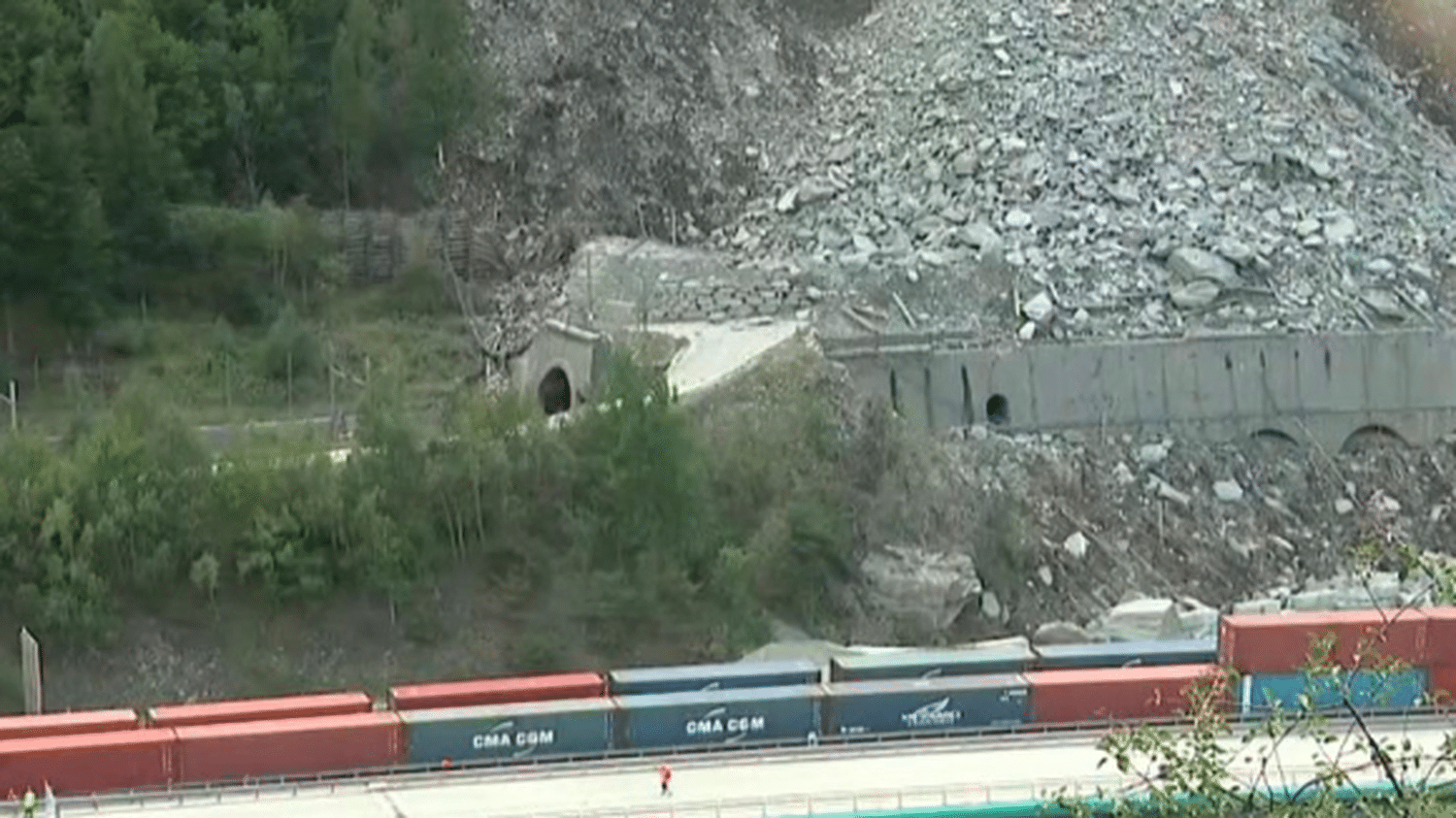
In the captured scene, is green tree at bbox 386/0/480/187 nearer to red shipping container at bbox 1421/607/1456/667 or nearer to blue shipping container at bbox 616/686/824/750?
blue shipping container at bbox 616/686/824/750

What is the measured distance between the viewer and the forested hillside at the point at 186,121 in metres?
48.0

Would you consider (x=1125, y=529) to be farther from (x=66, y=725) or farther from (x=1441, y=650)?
(x=66, y=725)

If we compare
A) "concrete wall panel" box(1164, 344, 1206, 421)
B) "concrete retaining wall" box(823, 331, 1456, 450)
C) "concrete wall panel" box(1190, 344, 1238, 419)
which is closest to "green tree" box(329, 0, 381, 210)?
"concrete retaining wall" box(823, 331, 1456, 450)

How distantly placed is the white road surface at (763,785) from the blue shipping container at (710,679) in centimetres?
184

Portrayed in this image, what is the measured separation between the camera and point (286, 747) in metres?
29.0

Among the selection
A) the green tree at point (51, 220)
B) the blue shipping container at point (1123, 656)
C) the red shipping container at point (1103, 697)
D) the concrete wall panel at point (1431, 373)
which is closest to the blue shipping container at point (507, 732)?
the red shipping container at point (1103, 697)

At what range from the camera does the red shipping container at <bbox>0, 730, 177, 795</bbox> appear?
28453 millimetres

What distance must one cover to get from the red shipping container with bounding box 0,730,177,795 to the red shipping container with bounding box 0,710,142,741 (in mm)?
974

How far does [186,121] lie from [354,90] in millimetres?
3785

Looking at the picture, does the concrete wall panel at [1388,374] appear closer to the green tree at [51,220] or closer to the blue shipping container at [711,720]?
the green tree at [51,220]

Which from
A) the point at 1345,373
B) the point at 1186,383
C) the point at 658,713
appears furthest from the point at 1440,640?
the point at 1345,373

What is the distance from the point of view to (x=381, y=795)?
28.8 metres

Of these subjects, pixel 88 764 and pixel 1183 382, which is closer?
pixel 88 764

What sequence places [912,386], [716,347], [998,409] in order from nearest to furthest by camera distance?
1. [716,347]
2. [912,386]
3. [998,409]
